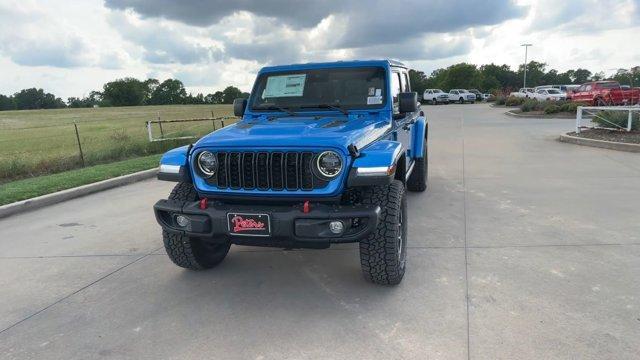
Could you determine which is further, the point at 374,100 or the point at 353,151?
the point at 374,100

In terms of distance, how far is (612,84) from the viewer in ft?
85.5

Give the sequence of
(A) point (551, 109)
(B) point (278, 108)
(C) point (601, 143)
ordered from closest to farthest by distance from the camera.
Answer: (B) point (278, 108) → (C) point (601, 143) → (A) point (551, 109)

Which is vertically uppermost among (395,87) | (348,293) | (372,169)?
(395,87)

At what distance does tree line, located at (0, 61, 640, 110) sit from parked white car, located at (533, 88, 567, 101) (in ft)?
87.8

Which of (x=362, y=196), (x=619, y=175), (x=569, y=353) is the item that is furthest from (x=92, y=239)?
(x=619, y=175)

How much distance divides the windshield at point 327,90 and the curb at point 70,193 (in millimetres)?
4333

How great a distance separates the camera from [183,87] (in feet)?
277

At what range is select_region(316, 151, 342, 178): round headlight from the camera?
353 centimetres

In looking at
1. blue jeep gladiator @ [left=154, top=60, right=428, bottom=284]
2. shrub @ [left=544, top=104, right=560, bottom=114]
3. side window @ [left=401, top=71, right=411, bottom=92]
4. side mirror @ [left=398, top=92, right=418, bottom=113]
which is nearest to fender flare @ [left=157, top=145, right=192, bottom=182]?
blue jeep gladiator @ [left=154, top=60, right=428, bottom=284]

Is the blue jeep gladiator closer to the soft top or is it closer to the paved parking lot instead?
the paved parking lot

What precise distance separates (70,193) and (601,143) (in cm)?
1116

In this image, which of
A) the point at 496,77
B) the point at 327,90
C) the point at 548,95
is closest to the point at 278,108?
the point at 327,90

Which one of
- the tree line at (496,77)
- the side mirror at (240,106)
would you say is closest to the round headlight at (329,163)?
the side mirror at (240,106)

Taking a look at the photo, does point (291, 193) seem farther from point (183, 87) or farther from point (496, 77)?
point (496, 77)
